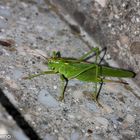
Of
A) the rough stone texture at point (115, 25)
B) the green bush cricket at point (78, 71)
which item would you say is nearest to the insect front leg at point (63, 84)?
the green bush cricket at point (78, 71)

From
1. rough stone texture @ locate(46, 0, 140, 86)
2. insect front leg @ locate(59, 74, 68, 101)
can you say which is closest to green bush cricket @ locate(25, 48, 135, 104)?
insect front leg @ locate(59, 74, 68, 101)

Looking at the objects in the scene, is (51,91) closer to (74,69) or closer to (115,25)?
(74,69)

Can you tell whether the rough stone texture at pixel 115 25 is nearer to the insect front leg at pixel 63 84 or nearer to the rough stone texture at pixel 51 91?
the rough stone texture at pixel 51 91

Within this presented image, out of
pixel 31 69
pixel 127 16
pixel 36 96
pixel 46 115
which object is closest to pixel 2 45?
pixel 31 69

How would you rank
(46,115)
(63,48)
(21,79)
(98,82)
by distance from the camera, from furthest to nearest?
1. (63,48)
2. (98,82)
3. (21,79)
4. (46,115)

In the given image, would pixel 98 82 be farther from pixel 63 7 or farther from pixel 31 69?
pixel 63 7

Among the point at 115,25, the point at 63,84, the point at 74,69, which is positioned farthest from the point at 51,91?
the point at 115,25
